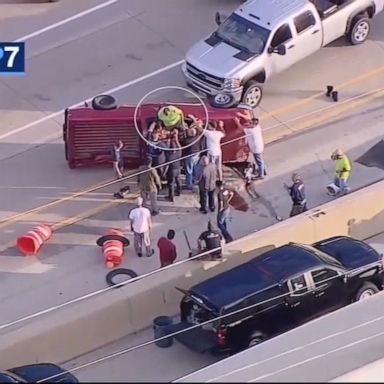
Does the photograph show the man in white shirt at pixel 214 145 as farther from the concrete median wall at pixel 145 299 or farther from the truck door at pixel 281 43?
the truck door at pixel 281 43

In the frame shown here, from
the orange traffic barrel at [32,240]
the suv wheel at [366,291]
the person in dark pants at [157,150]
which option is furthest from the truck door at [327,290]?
the orange traffic barrel at [32,240]

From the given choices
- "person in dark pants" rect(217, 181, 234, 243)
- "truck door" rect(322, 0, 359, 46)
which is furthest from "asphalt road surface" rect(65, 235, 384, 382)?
"truck door" rect(322, 0, 359, 46)

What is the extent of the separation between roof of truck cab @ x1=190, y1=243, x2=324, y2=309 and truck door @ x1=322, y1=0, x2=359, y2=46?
22.6ft

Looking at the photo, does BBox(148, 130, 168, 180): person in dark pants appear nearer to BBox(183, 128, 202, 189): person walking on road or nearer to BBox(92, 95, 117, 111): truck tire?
BBox(183, 128, 202, 189): person walking on road

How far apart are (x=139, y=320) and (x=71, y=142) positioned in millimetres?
4285

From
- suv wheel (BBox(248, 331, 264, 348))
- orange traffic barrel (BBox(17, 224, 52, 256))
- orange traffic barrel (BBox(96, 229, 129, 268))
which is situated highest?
suv wheel (BBox(248, 331, 264, 348))

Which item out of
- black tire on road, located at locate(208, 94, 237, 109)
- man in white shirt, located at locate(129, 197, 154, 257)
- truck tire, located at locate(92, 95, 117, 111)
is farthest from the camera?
black tire on road, located at locate(208, 94, 237, 109)

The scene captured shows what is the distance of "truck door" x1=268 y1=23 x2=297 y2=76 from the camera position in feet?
108

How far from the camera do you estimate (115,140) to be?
31.3 meters

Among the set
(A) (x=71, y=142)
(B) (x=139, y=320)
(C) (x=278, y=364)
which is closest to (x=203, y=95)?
(A) (x=71, y=142)

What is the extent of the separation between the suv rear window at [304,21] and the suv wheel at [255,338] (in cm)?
803

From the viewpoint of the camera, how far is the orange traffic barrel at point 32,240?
29734mm

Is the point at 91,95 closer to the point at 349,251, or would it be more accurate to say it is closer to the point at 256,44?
the point at 256,44

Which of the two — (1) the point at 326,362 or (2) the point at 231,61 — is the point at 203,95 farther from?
(1) the point at 326,362
